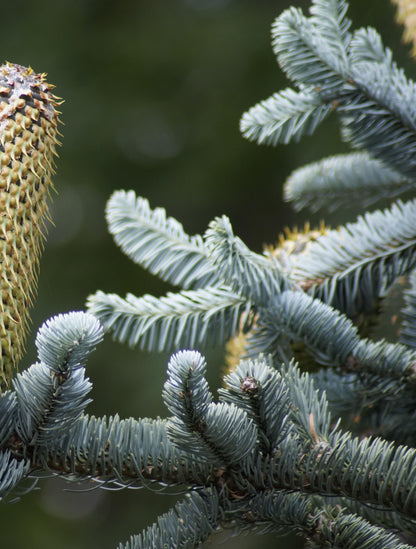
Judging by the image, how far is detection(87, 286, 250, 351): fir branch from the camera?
926 millimetres

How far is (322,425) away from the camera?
0.64 meters

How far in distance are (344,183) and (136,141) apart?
2548mm

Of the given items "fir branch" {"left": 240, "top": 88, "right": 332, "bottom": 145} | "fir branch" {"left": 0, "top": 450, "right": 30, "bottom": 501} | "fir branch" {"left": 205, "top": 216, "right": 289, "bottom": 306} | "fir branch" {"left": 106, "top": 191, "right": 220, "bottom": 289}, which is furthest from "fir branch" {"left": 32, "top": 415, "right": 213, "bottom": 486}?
"fir branch" {"left": 240, "top": 88, "right": 332, "bottom": 145}

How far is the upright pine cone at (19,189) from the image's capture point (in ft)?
2.19

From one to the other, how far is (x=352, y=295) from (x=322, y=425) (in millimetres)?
368

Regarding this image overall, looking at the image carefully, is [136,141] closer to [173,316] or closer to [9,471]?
[173,316]

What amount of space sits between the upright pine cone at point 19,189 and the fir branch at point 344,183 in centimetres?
72

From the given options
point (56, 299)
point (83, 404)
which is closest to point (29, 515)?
point (56, 299)

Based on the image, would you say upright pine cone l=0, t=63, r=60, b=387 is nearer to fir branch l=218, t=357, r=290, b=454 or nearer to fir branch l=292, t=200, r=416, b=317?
fir branch l=218, t=357, r=290, b=454

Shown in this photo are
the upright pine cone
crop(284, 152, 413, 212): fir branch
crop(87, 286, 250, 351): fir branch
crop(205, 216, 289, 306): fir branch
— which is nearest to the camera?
the upright pine cone

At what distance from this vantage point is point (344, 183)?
4.26ft

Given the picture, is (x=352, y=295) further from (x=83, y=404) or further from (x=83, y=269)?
(x=83, y=269)

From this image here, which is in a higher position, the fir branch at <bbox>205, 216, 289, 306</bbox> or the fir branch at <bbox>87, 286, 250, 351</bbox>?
the fir branch at <bbox>205, 216, 289, 306</bbox>

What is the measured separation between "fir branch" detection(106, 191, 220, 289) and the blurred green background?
7.45ft
